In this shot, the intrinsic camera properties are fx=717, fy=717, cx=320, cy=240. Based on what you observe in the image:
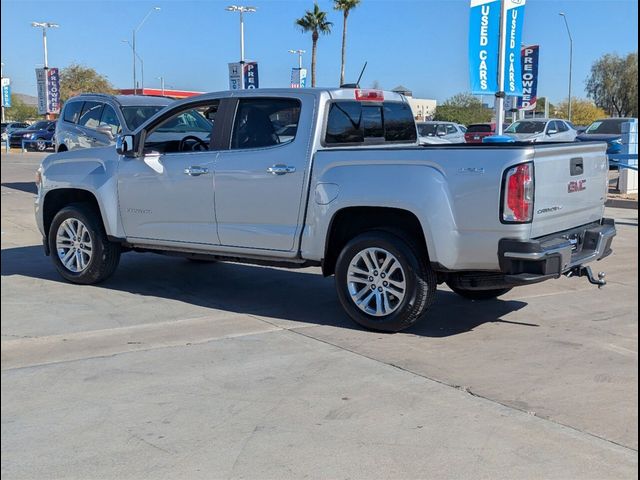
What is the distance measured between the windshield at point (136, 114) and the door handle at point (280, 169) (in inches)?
284

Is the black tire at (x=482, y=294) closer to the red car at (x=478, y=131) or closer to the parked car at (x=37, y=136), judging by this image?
the red car at (x=478, y=131)

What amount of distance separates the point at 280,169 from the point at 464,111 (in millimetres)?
66772

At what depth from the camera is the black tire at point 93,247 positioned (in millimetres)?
7539

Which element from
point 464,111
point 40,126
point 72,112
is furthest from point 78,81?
point 72,112

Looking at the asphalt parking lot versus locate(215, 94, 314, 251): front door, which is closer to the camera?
the asphalt parking lot

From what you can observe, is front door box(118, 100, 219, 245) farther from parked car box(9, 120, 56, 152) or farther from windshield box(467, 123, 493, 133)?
parked car box(9, 120, 56, 152)

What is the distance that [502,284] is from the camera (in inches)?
221

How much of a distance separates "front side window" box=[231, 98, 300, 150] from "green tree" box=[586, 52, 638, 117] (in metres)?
60.9

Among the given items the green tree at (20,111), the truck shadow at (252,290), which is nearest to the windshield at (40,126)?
the truck shadow at (252,290)

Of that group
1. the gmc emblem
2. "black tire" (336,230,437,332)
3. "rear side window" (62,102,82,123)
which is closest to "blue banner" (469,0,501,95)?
"rear side window" (62,102,82,123)

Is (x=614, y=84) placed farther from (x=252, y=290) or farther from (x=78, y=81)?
(x=252, y=290)

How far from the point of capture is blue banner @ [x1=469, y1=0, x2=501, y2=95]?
50.0 ft

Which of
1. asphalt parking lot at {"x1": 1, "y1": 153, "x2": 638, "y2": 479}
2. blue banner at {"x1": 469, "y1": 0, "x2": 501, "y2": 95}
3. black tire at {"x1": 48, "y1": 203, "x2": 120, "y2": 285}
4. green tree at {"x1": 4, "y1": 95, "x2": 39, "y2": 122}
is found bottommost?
asphalt parking lot at {"x1": 1, "y1": 153, "x2": 638, "y2": 479}

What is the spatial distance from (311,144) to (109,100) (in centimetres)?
830
